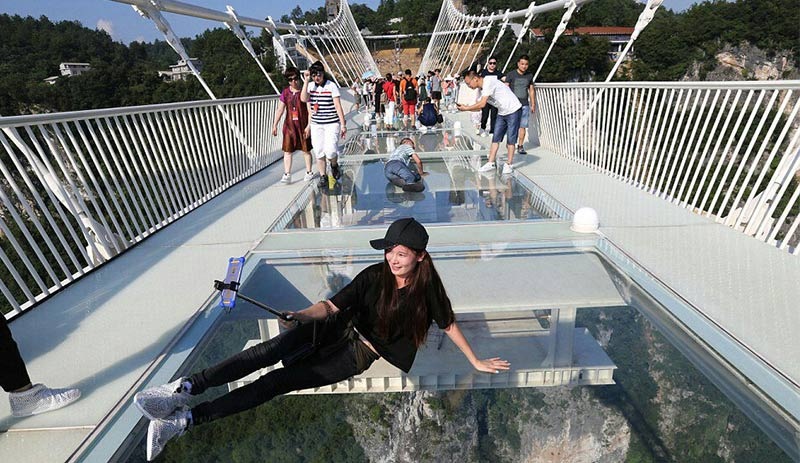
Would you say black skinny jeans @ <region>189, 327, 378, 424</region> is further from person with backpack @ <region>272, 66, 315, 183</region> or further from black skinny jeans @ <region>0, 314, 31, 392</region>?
person with backpack @ <region>272, 66, 315, 183</region>

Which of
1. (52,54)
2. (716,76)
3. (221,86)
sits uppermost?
(52,54)

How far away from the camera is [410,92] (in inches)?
448

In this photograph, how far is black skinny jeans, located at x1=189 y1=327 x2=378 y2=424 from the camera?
1.86 metres

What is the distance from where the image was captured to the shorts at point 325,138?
17.2 ft

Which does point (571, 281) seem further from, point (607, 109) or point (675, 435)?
→ point (607, 109)

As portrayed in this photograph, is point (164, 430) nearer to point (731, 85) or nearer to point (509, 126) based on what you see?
point (731, 85)

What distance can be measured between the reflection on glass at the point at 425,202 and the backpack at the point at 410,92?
5.96 m

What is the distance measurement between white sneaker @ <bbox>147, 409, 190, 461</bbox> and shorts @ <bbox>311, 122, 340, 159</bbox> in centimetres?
381

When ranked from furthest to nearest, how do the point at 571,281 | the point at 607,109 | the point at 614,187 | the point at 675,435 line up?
the point at 607,109 → the point at 614,187 → the point at 571,281 → the point at 675,435

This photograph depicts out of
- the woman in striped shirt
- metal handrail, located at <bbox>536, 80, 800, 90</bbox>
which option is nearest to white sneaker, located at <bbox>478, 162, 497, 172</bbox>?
metal handrail, located at <bbox>536, 80, 800, 90</bbox>

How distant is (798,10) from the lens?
147ft

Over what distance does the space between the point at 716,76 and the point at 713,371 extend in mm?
59755

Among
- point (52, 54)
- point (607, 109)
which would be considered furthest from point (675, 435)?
point (52, 54)

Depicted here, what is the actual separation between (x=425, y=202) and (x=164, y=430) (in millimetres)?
3228
